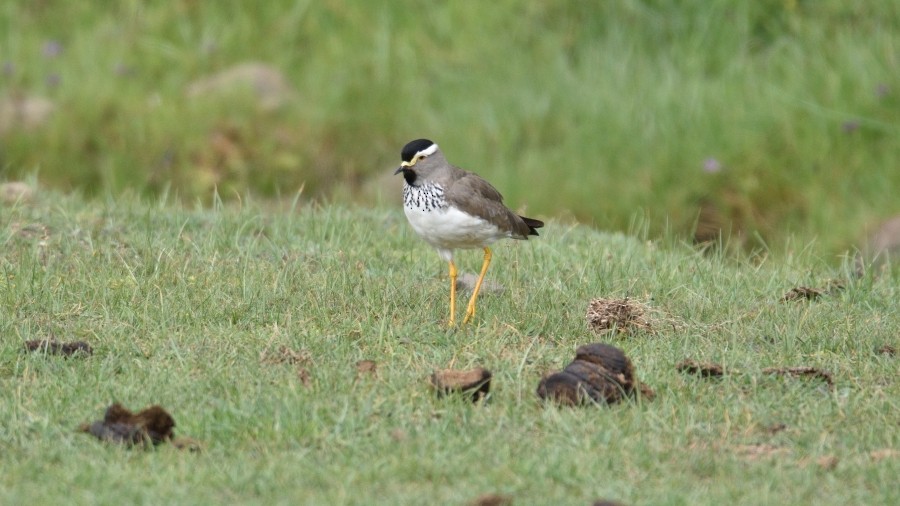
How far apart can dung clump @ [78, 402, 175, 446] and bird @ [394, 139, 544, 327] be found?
1752mm

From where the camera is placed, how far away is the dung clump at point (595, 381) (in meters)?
5.21

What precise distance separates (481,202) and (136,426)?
2.20 meters

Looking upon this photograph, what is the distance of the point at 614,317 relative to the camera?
620 centimetres

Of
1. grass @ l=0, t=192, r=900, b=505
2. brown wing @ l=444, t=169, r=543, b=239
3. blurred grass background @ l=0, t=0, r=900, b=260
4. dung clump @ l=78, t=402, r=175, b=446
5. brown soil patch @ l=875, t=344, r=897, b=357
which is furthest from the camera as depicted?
blurred grass background @ l=0, t=0, r=900, b=260

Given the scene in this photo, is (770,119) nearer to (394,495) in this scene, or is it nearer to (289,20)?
(289,20)

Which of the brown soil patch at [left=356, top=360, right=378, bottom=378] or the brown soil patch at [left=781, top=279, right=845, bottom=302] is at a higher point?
the brown soil patch at [left=356, top=360, right=378, bottom=378]

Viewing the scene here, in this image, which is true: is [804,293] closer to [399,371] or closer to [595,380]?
[595,380]

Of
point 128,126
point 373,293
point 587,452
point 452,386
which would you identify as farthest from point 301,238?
point 128,126

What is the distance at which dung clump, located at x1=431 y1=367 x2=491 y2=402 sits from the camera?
5227mm

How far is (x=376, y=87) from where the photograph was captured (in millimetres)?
13156

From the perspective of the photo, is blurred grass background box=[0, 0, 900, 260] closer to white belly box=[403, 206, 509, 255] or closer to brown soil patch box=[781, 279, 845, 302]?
brown soil patch box=[781, 279, 845, 302]

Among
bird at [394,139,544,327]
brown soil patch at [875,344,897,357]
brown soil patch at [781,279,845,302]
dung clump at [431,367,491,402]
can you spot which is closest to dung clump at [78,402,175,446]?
dung clump at [431,367,491,402]

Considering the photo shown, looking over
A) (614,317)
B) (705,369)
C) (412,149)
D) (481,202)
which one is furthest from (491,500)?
(412,149)

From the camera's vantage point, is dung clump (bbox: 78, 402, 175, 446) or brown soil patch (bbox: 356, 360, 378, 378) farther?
brown soil patch (bbox: 356, 360, 378, 378)
